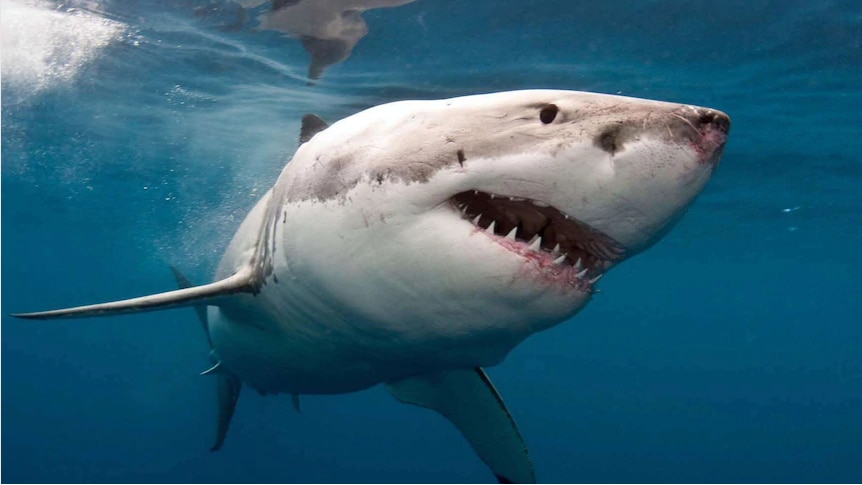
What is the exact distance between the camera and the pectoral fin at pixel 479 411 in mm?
5184

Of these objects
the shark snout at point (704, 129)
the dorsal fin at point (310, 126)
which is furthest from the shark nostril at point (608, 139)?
the dorsal fin at point (310, 126)

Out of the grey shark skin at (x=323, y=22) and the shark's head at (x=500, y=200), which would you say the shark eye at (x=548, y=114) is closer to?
the shark's head at (x=500, y=200)

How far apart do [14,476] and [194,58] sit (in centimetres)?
3851

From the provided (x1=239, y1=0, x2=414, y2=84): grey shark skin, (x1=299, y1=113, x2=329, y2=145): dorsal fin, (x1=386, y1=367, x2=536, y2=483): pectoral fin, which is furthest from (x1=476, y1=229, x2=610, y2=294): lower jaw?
(x1=239, y1=0, x2=414, y2=84): grey shark skin

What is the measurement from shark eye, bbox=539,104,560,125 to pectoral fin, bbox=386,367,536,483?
3011 millimetres

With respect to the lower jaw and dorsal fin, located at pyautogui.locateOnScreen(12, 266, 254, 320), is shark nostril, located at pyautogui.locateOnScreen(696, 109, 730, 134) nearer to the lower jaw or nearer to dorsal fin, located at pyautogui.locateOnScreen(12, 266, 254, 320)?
the lower jaw

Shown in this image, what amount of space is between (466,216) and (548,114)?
541 mm

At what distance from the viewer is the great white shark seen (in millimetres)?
2301

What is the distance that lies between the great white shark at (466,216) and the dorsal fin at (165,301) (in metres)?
0.01

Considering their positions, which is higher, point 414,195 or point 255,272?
point 414,195

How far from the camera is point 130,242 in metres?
43.8

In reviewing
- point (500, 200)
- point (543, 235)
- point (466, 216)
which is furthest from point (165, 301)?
point (543, 235)

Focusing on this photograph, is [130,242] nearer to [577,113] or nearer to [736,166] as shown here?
[736,166]

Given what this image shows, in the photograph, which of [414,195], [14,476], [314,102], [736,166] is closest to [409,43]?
[314,102]
